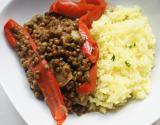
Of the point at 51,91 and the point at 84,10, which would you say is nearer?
the point at 51,91

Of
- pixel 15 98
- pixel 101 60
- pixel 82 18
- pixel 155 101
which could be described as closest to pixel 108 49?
pixel 101 60

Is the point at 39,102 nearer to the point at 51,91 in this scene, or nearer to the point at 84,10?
the point at 51,91

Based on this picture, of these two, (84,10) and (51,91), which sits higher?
(84,10)

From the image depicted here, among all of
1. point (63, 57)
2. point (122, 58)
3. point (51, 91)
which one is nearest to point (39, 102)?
point (51, 91)

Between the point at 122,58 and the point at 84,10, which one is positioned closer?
the point at 122,58

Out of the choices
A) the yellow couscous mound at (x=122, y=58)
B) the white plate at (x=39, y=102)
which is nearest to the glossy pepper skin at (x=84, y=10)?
the yellow couscous mound at (x=122, y=58)

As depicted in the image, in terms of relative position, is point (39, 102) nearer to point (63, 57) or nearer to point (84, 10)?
point (63, 57)

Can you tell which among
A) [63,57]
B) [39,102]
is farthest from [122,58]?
[39,102]
